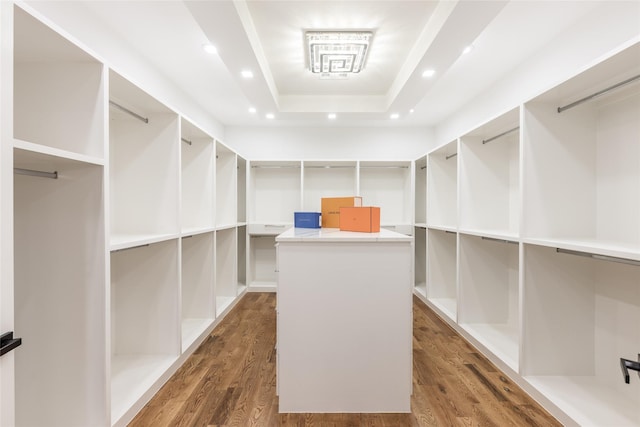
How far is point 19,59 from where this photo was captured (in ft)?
4.20

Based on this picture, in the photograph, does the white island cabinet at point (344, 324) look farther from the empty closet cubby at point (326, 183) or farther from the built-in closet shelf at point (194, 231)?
the empty closet cubby at point (326, 183)

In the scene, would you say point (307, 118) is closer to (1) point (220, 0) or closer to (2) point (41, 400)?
(1) point (220, 0)

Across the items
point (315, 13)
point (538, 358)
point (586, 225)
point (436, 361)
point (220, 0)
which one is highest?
point (315, 13)

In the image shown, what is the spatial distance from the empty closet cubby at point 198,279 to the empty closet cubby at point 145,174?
2.63ft

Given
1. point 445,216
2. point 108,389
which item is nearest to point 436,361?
point 445,216

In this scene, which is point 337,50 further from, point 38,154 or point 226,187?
point 38,154

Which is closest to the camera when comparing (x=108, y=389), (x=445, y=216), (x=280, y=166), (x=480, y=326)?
(x=108, y=389)

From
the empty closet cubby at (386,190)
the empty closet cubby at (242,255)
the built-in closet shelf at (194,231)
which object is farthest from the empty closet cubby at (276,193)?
the built-in closet shelf at (194,231)

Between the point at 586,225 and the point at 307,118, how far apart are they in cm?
313

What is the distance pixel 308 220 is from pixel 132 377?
5.56 feet

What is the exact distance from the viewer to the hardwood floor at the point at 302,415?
1.63 meters

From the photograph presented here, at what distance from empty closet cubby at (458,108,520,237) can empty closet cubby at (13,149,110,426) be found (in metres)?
2.92

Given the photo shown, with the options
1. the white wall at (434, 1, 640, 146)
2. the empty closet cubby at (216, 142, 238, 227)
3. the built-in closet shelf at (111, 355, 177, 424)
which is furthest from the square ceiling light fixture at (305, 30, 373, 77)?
the built-in closet shelf at (111, 355, 177, 424)

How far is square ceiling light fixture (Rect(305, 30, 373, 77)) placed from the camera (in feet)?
7.72
